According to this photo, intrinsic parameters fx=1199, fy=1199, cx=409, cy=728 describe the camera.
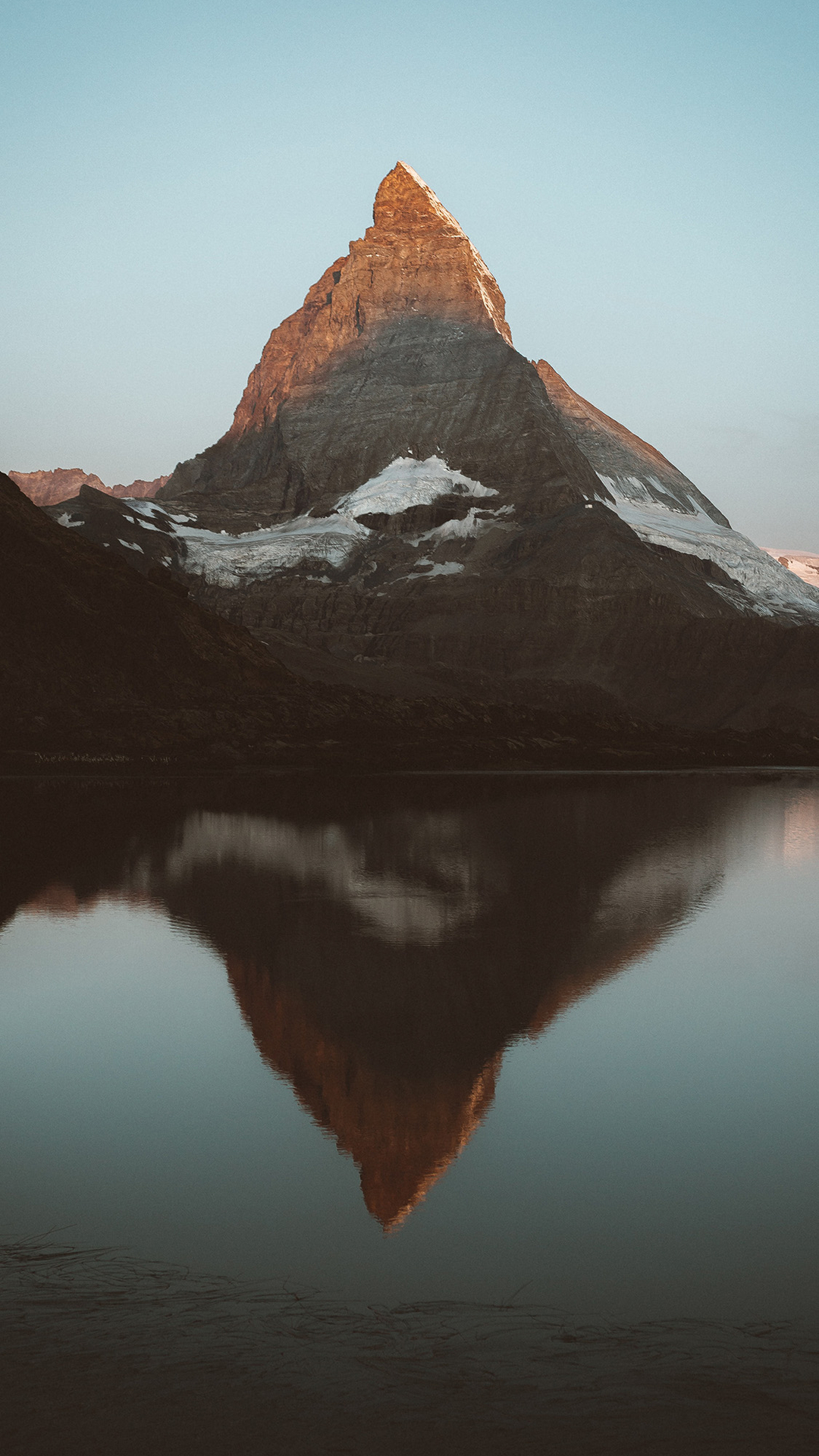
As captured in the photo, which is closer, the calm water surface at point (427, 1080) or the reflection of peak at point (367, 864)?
the calm water surface at point (427, 1080)

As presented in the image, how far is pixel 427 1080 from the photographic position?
13031 millimetres

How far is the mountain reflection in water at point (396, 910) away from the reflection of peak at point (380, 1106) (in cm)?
3

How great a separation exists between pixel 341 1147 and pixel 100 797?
53.2 metres

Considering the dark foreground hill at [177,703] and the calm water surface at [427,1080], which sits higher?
the dark foreground hill at [177,703]

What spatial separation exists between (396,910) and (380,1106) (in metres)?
13.6

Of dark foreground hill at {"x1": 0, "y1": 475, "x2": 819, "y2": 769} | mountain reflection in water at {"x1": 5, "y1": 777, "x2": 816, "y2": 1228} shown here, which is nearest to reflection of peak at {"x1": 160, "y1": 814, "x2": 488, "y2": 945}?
mountain reflection in water at {"x1": 5, "y1": 777, "x2": 816, "y2": 1228}

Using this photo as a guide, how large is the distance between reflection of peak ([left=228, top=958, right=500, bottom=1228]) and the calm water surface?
44mm

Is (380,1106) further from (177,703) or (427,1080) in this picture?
(177,703)

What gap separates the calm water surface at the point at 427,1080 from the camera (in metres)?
8.66

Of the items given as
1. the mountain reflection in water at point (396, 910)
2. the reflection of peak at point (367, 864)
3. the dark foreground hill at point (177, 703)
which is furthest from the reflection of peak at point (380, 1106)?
the dark foreground hill at point (177, 703)

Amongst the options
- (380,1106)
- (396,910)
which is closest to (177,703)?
(396,910)

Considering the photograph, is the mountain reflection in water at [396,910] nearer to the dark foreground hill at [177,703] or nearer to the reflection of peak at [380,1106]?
the reflection of peak at [380,1106]

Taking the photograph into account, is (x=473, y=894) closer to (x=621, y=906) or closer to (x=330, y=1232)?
(x=621, y=906)

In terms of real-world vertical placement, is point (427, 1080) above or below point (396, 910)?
below
